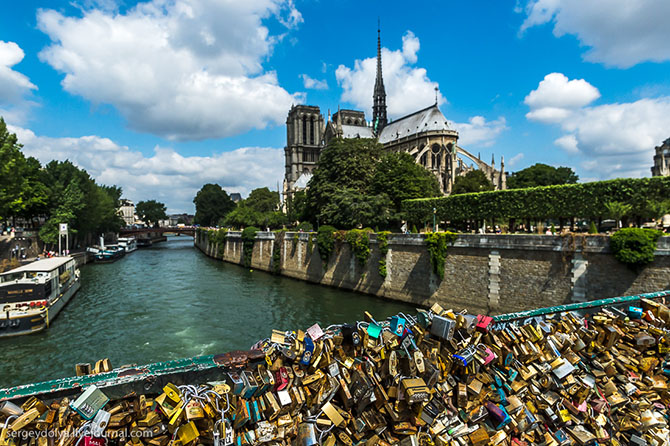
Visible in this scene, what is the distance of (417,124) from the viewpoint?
251 ft

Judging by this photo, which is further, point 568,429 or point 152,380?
point 568,429

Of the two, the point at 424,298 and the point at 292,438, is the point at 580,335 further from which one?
the point at 424,298

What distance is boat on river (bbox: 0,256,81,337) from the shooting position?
1661 cm

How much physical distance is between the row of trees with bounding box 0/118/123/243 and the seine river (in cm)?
1027

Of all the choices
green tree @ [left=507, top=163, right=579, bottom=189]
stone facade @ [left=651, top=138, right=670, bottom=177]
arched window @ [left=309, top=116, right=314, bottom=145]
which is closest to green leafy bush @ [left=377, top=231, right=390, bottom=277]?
green tree @ [left=507, top=163, right=579, bottom=189]

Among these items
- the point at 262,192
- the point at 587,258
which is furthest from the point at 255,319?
the point at 262,192

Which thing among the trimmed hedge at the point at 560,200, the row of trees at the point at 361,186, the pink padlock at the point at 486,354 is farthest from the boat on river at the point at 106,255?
the pink padlock at the point at 486,354

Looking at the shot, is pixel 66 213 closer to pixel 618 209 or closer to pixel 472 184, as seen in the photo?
pixel 618 209

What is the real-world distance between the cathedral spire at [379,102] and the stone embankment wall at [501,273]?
74452mm

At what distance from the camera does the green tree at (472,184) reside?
53.5 meters

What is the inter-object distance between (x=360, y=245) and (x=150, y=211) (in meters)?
141

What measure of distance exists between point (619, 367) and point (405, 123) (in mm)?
79432

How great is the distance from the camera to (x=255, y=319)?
20.0 m

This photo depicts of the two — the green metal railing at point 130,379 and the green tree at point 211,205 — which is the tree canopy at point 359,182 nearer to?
the green metal railing at point 130,379
